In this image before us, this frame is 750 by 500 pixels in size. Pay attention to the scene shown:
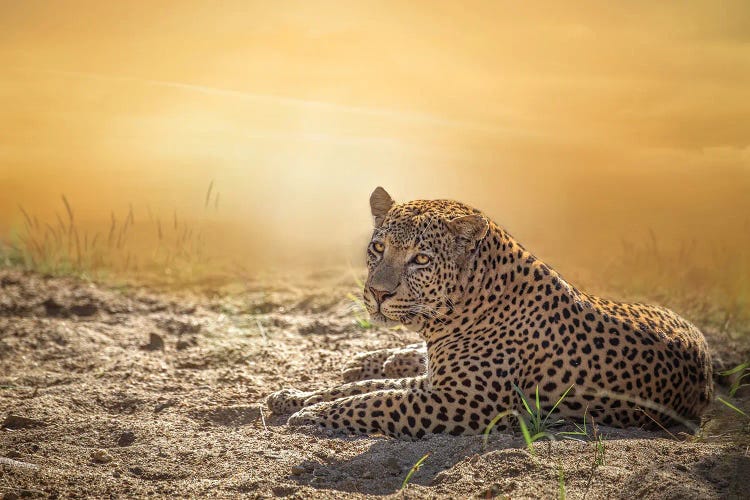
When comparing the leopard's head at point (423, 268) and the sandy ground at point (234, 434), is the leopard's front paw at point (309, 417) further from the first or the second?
the leopard's head at point (423, 268)

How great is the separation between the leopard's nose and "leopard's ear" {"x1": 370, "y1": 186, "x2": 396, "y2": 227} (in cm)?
82

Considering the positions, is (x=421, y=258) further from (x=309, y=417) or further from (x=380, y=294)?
(x=309, y=417)

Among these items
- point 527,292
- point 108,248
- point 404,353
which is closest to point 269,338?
point 404,353

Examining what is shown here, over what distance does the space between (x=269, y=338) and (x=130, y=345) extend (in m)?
1.55

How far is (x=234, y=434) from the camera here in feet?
19.4

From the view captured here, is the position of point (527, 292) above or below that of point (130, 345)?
above

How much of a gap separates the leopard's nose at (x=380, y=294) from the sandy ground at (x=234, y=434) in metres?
0.99

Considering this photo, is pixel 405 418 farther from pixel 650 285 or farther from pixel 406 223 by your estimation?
pixel 650 285

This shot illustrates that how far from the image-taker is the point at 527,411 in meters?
5.68

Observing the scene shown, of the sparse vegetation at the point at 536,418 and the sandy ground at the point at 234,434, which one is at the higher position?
the sparse vegetation at the point at 536,418

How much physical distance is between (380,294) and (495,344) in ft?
3.00

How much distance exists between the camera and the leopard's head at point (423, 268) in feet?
19.1

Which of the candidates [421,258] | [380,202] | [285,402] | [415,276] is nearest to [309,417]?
[285,402]

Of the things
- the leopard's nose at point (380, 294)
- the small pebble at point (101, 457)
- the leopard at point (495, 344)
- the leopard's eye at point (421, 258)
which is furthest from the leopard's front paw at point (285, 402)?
the leopard's eye at point (421, 258)
